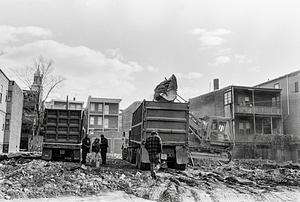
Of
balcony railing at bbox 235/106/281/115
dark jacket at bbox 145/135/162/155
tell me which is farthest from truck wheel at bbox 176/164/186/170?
balcony railing at bbox 235/106/281/115

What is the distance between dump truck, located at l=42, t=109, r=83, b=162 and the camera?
17.9 meters

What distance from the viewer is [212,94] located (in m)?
46.4

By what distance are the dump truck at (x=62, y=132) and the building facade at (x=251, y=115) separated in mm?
24486

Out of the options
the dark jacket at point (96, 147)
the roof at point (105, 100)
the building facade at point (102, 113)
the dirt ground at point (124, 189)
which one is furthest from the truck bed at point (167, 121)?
the roof at point (105, 100)

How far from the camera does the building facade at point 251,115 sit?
37969 mm

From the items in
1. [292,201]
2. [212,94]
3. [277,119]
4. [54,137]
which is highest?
[212,94]

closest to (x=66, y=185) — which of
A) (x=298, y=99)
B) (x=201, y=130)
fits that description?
(x=201, y=130)

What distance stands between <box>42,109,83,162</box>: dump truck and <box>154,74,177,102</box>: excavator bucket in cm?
523

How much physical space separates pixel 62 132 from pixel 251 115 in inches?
1112

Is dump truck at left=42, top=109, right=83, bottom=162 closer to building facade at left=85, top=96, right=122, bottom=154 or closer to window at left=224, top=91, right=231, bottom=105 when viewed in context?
window at left=224, top=91, right=231, bottom=105

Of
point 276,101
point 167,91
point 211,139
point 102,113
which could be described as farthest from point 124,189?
point 102,113

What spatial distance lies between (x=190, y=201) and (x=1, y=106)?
30.0 metres

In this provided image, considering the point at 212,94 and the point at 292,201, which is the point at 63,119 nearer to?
the point at 292,201

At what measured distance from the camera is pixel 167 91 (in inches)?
582
